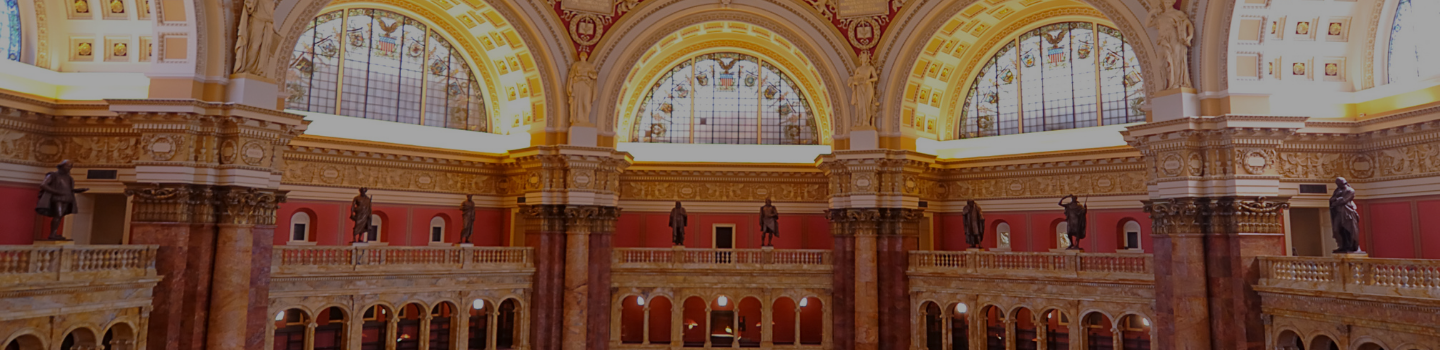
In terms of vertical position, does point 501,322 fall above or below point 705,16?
below

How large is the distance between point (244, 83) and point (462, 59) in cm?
1092

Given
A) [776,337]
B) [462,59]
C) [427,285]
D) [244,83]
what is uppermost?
[462,59]

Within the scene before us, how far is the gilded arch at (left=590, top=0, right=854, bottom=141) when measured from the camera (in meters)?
27.6

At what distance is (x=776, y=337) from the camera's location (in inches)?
1246

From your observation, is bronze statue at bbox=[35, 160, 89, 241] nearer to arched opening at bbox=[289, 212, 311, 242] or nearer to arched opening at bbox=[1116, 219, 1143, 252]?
arched opening at bbox=[289, 212, 311, 242]

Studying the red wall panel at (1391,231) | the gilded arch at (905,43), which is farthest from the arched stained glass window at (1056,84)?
the red wall panel at (1391,231)

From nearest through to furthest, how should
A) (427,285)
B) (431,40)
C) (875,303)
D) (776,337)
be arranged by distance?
(427,285)
(875,303)
(431,40)
(776,337)

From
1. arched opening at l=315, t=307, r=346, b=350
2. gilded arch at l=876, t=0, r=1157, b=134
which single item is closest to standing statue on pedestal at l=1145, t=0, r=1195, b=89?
gilded arch at l=876, t=0, r=1157, b=134

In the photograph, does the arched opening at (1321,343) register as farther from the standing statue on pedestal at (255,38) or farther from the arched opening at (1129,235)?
the standing statue on pedestal at (255,38)

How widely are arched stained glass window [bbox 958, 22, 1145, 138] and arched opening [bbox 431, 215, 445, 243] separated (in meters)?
17.5

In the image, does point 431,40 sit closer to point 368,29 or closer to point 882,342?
point 368,29

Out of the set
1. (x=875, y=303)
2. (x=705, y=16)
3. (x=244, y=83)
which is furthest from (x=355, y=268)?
(x=875, y=303)

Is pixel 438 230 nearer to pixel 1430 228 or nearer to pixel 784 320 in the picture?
pixel 784 320

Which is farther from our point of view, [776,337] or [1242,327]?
[776,337]
